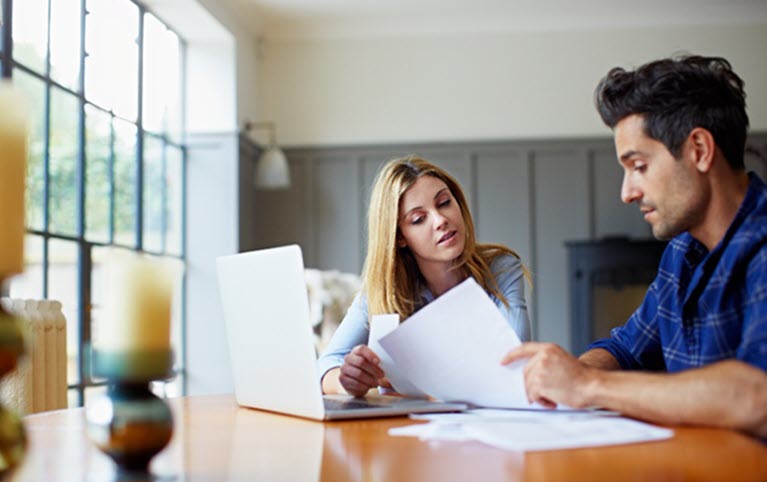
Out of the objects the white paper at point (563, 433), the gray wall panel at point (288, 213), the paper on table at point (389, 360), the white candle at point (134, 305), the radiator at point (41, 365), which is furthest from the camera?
the gray wall panel at point (288, 213)

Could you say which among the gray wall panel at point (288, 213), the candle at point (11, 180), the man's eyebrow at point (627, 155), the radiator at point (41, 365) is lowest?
the radiator at point (41, 365)

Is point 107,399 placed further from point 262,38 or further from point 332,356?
point 262,38

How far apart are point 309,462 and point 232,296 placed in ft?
2.12

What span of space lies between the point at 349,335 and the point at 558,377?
3.17 ft

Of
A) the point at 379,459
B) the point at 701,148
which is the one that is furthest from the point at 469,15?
the point at 379,459

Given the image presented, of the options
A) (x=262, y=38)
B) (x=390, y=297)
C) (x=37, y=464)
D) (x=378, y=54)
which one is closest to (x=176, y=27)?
(x=262, y=38)

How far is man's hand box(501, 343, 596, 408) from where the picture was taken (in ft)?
4.67

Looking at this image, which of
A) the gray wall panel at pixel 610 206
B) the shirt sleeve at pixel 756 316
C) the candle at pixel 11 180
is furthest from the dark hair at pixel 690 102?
the gray wall panel at pixel 610 206

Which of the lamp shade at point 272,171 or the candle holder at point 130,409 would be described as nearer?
the candle holder at point 130,409

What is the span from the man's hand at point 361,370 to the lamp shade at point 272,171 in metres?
4.49

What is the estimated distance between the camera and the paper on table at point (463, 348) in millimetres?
1526

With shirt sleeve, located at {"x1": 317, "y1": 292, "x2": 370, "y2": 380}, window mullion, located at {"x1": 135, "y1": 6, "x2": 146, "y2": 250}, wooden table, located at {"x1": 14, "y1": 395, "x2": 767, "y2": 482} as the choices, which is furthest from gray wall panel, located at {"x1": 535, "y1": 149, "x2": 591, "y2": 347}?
wooden table, located at {"x1": 14, "y1": 395, "x2": 767, "y2": 482}

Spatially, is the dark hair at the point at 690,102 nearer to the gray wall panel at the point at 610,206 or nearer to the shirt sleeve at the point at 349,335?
the shirt sleeve at the point at 349,335

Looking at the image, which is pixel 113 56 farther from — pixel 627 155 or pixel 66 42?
pixel 627 155
